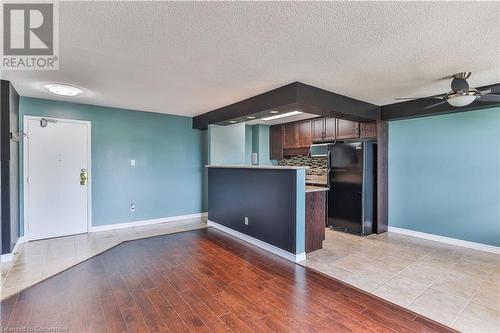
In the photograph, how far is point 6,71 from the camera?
2.88 m

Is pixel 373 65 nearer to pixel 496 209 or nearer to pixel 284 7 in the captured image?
pixel 284 7

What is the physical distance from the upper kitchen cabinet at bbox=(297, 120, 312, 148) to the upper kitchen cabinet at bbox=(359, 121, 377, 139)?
1226 millimetres

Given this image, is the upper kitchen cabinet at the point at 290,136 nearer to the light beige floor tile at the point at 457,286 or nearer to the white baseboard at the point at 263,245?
the white baseboard at the point at 263,245

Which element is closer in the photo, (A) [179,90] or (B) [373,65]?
(B) [373,65]

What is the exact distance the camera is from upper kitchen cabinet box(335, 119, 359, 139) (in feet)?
15.8

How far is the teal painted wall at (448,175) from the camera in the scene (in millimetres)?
3637

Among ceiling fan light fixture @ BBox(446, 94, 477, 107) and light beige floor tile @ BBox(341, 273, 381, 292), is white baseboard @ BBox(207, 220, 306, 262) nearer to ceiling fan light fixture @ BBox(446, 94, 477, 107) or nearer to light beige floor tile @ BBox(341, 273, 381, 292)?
light beige floor tile @ BBox(341, 273, 381, 292)

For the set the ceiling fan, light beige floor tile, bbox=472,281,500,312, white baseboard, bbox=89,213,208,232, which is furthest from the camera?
white baseboard, bbox=89,213,208,232

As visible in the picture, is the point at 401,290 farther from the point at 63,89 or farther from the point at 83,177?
the point at 83,177

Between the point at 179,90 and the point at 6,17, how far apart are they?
6.48 ft

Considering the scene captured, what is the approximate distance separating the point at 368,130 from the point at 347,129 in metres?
0.40

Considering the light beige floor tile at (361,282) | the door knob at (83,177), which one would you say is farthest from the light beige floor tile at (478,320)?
the door knob at (83,177)

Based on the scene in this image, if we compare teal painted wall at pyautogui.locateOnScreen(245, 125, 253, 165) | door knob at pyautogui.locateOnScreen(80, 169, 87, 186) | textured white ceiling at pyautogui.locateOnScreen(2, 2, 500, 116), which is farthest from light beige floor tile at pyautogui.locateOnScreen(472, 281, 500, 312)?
door knob at pyautogui.locateOnScreen(80, 169, 87, 186)

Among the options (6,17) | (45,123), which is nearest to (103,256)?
(45,123)
